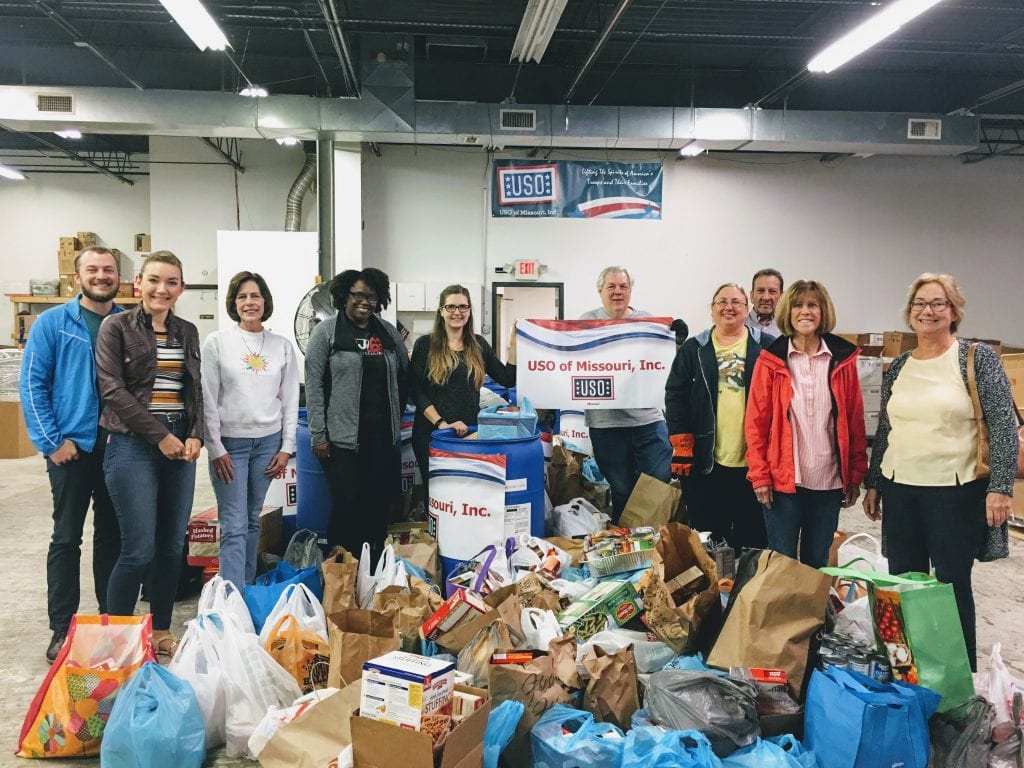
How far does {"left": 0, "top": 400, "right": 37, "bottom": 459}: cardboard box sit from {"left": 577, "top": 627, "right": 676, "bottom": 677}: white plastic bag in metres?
6.67

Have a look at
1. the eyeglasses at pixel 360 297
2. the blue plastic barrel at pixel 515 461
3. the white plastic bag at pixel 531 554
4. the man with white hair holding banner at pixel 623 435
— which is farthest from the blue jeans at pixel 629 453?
the eyeglasses at pixel 360 297

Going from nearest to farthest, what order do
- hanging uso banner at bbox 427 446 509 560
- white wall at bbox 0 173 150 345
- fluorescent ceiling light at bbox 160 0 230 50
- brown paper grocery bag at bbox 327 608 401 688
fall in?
brown paper grocery bag at bbox 327 608 401 688, hanging uso banner at bbox 427 446 509 560, fluorescent ceiling light at bbox 160 0 230 50, white wall at bbox 0 173 150 345

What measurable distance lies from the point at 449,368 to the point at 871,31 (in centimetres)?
398

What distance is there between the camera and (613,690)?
1.99 meters

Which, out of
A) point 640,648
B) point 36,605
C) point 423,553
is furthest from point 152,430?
point 640,648

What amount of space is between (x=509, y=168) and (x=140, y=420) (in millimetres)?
6343

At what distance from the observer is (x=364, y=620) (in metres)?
2.18

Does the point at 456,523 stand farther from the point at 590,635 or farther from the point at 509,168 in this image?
the point at 509,168

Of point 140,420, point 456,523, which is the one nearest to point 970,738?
point 456,523

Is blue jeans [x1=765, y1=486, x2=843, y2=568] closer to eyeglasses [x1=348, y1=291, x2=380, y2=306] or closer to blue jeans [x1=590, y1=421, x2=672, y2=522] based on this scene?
blue jeans [x1=590, y1=421, x2=672, y2=522]

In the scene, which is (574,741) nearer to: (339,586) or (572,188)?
(339,586)

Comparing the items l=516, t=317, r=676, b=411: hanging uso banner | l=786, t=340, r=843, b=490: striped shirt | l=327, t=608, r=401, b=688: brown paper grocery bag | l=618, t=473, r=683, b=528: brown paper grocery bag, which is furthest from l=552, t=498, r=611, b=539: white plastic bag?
l=327, t=608, r=401, b=688: brown paper grocery bag

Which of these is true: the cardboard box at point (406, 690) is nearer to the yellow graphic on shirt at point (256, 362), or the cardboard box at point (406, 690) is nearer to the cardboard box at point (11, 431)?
the yellow graphic on shirt at point (256, 362)

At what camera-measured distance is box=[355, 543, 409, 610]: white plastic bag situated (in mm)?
2760
